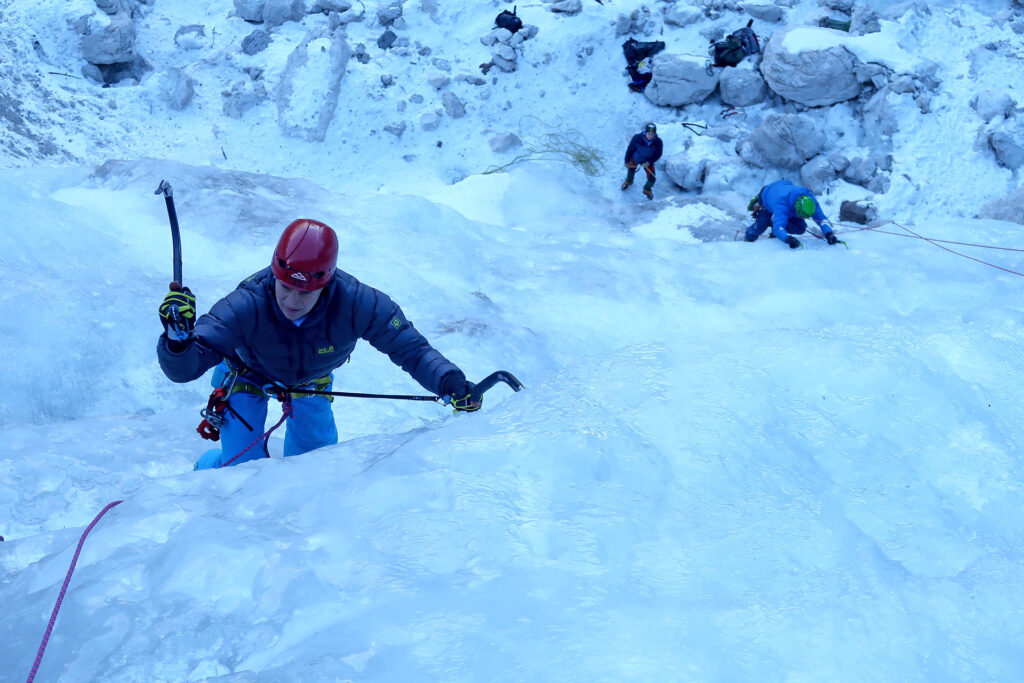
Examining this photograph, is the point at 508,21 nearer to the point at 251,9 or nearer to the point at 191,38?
the point at 251,9

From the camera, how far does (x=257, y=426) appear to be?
2.82 metres

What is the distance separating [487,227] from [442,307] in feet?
6.45

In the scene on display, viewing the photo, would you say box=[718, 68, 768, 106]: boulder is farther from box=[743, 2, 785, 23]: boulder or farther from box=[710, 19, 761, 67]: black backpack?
box=[743, 2, 785, 23]: boulder

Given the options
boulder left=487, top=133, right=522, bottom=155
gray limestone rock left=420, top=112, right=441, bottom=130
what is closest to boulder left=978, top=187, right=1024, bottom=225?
boulder left=487, top=133, right=522, bottom=155

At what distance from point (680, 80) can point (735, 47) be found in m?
0.81

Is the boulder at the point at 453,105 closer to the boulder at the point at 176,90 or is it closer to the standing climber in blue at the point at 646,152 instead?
the standing climber in blue at the point at 646,152

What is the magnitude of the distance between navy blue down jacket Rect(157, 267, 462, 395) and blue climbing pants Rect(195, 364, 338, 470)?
0.15 metres

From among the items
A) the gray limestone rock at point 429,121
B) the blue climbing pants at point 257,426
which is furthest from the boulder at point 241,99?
the blue climbing pants at point 257,426

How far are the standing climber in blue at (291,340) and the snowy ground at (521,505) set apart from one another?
12.2 inches

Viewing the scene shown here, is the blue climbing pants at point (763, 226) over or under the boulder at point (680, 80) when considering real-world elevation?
under

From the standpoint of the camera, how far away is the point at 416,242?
230 inches

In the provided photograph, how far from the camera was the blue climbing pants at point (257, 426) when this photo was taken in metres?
2.76

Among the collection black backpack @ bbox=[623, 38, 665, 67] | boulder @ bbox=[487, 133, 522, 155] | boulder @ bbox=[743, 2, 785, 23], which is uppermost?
boulder @ bbox=[743, 2, 785, 23]

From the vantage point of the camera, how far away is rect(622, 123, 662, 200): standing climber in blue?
9188 millimetres
